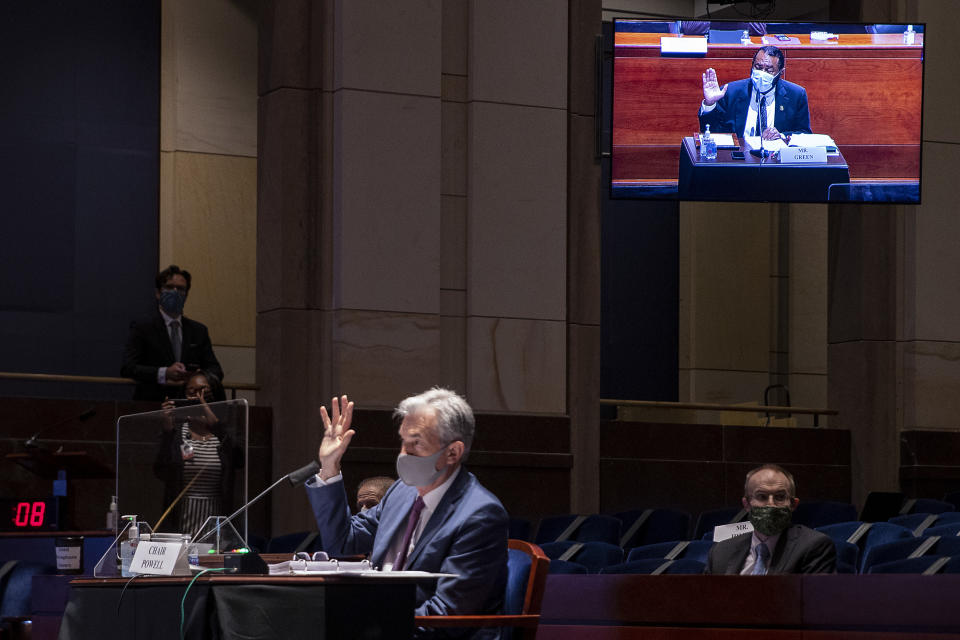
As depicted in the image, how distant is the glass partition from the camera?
4.78 m

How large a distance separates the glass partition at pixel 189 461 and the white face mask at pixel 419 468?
477mm

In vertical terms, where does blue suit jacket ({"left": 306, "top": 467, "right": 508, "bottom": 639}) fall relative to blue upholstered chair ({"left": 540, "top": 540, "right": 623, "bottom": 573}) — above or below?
above

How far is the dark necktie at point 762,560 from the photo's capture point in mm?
6414

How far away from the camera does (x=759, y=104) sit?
10.9 meters

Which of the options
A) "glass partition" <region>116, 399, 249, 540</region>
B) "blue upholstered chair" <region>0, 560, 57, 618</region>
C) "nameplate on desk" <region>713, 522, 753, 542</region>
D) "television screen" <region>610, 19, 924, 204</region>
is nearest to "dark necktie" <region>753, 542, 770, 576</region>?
"nameplate on desk" <region>713, 522, 753, 542</region>

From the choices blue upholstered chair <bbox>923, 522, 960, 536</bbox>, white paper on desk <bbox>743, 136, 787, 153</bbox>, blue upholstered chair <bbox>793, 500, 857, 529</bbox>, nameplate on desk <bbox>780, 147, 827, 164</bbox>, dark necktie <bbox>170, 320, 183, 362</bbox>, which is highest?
white paper on desk <bbox>743, 136, 787, 153</bbox>

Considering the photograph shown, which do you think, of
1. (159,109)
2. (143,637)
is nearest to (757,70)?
(159,109)

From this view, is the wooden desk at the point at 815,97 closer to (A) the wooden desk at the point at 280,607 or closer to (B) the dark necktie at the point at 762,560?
(B) the dark necktie at the point at 762,560

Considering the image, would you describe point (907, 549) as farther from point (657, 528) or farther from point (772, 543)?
point (657, 528)

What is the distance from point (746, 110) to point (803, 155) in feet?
1.63

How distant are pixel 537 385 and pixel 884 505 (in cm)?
243

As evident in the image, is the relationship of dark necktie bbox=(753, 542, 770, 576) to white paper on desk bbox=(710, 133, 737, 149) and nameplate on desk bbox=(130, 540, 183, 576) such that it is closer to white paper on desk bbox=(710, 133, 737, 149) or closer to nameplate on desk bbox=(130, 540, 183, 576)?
nameplate on desk bbox=(130, 540, 183, 576)

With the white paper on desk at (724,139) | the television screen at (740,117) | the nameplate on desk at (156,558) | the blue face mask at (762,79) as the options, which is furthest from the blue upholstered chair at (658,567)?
the blue face mask at (762,79)

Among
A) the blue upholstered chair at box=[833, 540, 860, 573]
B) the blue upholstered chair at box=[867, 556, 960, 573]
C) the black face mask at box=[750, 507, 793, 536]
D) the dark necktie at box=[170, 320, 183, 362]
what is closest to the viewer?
the blue upholstered chair at box=[867, 556, 960, 573]
